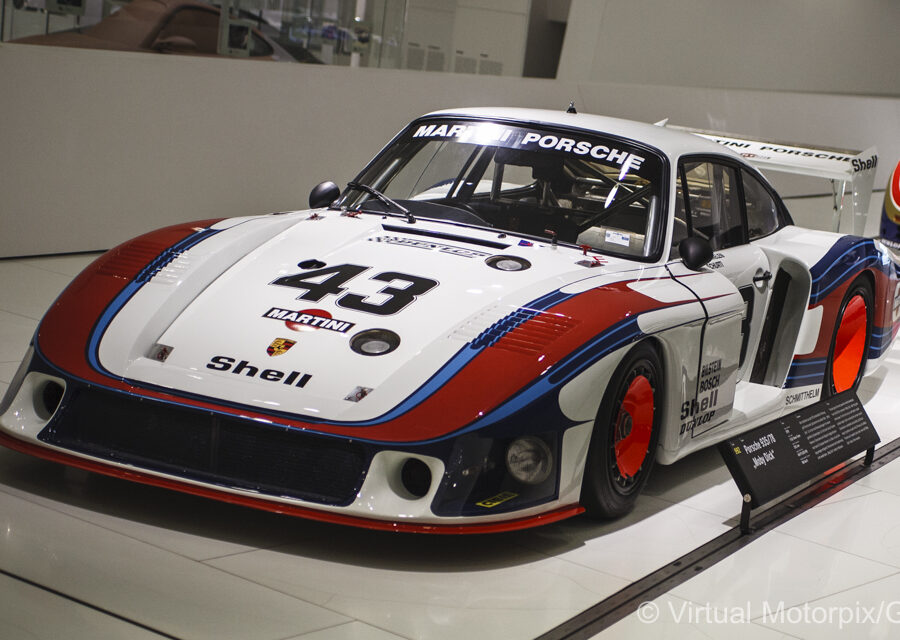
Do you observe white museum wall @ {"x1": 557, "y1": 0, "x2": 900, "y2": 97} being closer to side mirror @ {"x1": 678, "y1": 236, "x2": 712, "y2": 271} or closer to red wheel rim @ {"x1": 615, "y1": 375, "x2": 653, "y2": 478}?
side mirror @ {"x1": 678, "y1": 236, "x2": 712, "y2": 271}

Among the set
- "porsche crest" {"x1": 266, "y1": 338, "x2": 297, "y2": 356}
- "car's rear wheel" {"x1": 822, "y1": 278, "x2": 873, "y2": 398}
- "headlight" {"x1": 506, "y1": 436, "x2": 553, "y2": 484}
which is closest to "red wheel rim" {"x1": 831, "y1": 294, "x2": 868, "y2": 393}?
"car's rear wheel" {"x1": 822, "y1": 278, "x2": 873, "y2": 398}

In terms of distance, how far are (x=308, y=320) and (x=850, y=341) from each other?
10.9 ft

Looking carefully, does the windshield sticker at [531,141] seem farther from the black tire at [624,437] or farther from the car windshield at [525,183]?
the black tire at [624,437]

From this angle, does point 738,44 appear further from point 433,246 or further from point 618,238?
point 433,246

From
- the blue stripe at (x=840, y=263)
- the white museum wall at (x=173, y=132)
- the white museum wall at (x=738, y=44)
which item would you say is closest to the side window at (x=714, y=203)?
the blue stripe at (x=840, y=263)

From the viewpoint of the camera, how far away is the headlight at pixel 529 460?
141 inches

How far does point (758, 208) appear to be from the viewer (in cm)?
568

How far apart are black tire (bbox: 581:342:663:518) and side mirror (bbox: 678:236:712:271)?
22.1 inches

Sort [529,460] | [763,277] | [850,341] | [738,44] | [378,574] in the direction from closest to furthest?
[378,574] → [529,460] → [763,277] → [850,341] → [738,44]

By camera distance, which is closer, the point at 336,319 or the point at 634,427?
the point at 336,319

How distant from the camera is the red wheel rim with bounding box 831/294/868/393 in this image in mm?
5871

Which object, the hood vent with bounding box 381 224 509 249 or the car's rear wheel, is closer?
the hood vent with bounding box 381 224 509 249

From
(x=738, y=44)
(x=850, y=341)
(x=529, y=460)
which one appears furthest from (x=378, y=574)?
(x=738, y=44)

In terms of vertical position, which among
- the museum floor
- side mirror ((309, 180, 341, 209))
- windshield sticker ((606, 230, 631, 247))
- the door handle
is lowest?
the museum floor
